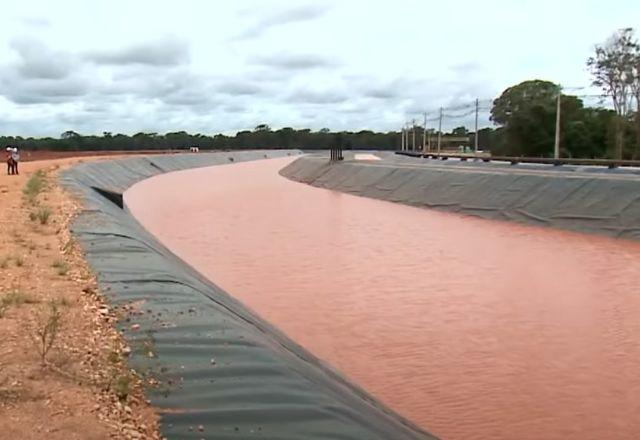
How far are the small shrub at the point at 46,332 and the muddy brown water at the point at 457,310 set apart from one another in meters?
2.60

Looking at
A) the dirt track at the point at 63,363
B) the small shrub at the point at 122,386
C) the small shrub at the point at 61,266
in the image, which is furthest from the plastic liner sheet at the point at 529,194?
the small shrub at the point at 122,386

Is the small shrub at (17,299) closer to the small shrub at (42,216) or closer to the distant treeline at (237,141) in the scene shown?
the small shrub at (42,216)

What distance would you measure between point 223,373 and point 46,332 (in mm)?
1246

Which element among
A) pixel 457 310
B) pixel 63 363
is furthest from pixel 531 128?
pixel 63 363

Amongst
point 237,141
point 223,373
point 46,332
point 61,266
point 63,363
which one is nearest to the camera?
point 63,363

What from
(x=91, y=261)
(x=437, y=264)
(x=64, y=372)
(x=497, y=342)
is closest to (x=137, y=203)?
(x=437, y=264)

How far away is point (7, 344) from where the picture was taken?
4902 millimetres

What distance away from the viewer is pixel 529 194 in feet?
67.6

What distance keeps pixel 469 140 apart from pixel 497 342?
66877 mm

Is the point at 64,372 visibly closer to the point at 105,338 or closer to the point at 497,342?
the point at 105,338

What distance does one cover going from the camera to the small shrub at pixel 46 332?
468 centimetres

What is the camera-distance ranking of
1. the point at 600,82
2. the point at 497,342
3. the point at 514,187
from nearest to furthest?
1. the point at 497,342
2. the point at 514,187
3. the point at 600,82

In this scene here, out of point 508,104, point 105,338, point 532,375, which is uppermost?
point 508,104

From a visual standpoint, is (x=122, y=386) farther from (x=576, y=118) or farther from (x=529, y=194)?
(x=576, y=118)
